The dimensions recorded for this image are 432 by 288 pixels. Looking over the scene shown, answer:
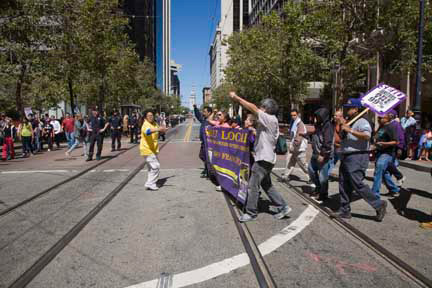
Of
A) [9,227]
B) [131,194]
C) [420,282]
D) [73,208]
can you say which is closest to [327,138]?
[420,282]

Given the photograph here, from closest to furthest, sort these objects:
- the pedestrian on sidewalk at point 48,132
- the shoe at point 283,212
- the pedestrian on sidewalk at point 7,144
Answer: the shoe at point 283,212 → the pedestrian on sidewalk at point 7,144 → the pedestrian on sidewalk at point 48,132

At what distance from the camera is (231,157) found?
6.66 m

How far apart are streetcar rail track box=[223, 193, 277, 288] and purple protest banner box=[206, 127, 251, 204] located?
724 millimetres

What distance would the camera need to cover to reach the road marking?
3441 millimetres

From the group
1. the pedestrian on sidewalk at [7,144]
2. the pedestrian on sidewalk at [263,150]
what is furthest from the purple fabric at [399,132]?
the pedestrian on sidewalk at [7,144]

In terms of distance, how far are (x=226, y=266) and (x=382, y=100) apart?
3800 millimetres

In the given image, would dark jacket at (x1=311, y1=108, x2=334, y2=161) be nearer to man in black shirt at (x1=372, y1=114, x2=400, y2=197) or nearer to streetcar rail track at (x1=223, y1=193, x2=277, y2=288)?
man in black shirt at (x1=372, y1=114, x2=400, y2=197)

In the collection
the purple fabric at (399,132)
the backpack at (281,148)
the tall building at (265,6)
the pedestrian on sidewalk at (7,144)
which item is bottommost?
the pedestrian on sidewalk at (7,144)

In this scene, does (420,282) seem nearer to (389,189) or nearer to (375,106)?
(375,106)

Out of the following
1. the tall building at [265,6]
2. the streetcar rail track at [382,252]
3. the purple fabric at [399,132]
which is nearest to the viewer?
the streetcar rail track at [382,252]

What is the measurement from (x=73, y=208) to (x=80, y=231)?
1.38 m

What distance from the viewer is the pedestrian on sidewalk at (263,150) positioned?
16.6 feet

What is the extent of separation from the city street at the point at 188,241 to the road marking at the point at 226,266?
0.01 m

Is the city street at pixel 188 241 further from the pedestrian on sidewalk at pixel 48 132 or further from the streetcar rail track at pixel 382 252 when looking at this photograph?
the pedestrian on sidewalk at pixel 48 132
